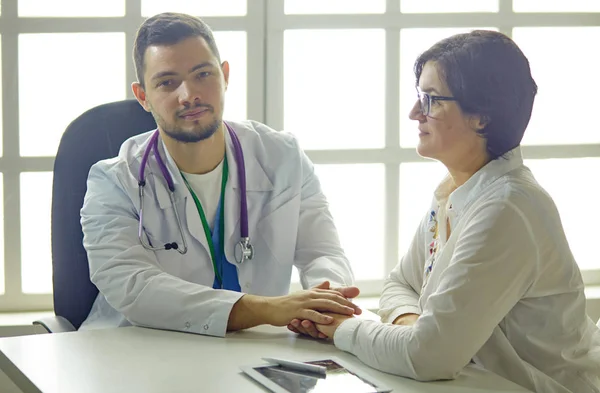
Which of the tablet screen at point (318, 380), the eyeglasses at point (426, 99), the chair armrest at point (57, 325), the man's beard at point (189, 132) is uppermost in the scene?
the eyeglasses at point (426, 99)

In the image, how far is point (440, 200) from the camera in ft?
6.44

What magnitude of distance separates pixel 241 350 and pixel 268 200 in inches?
28.1

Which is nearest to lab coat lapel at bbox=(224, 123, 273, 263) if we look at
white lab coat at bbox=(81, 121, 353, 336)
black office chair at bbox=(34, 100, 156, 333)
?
white lab coat at bbox=(81, 121, 353, 336)

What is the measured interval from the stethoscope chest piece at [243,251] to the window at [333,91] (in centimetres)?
80

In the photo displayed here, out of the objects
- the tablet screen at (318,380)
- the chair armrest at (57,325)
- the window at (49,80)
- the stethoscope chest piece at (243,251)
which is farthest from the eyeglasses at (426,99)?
the window at (49,80)

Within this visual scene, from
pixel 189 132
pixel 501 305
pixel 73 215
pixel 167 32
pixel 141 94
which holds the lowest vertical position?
pixel 501 305

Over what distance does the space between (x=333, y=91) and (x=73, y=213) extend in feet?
3.80

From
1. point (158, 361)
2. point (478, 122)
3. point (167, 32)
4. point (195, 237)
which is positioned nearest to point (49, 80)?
point (167, 32)

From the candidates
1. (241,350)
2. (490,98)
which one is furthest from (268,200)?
(490,98)

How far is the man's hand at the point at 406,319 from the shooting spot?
1934 millimetres

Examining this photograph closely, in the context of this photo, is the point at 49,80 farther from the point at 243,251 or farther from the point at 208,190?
the point at 243,251

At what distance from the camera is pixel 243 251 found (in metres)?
2.31

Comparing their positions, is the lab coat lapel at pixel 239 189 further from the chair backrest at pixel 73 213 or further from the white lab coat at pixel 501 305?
the white lab coat at pixel 501 305

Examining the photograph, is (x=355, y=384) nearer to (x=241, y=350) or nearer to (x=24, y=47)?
(x=241, y=350)
